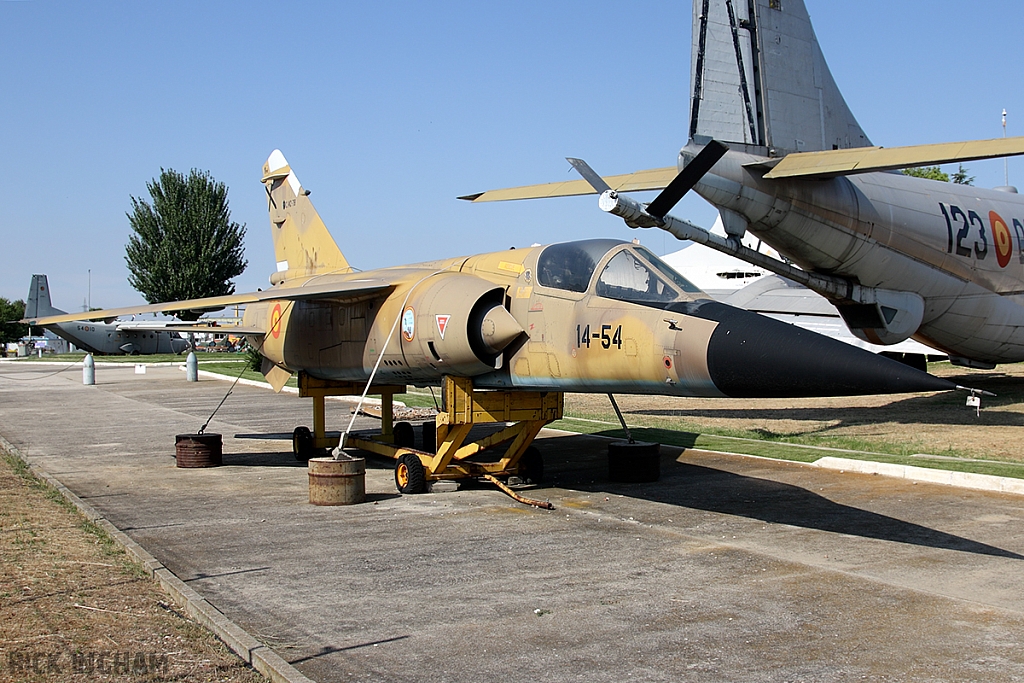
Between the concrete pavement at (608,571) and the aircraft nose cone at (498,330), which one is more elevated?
the aircraft nose cone at (498,330)

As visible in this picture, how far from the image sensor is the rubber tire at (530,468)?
11.5 m

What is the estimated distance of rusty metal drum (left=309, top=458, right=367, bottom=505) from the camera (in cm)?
1017

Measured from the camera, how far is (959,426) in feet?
54.2

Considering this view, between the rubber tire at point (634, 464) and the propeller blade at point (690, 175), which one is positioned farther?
the rubber tire at point (634, 464)

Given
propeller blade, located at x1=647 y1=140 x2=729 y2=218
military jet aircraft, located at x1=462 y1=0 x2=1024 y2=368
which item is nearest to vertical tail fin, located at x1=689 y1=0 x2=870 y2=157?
military jet aircraft, located at x1=462 y1=0 x2=1024 y2=368

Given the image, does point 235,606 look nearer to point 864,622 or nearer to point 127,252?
point 864,622

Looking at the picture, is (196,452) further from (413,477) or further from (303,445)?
(413,477)

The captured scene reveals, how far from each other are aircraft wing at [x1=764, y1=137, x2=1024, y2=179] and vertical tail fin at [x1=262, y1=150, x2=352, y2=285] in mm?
7950

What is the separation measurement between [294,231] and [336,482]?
25.4 feet

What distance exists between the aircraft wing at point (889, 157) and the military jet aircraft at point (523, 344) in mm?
6408

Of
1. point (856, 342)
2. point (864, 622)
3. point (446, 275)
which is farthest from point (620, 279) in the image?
point (856, 342)

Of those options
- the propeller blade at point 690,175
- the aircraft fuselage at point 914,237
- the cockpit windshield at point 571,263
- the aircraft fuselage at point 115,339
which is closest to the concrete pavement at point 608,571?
the cockpit windshield at point 571,263

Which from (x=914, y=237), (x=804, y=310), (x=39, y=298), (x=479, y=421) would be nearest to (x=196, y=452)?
(x=479, y=421)

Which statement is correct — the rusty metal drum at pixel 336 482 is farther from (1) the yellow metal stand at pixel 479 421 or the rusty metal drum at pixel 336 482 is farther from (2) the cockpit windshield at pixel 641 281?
(2) the cockpit windshield at pixel 641 281
